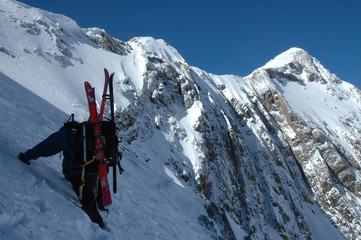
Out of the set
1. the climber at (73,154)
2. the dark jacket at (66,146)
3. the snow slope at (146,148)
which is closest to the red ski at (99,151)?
the climber at (73,154)

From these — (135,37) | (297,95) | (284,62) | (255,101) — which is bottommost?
(135,37)

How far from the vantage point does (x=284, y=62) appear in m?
89.1

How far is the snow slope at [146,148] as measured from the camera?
434cm

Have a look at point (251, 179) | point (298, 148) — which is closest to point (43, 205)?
point (251, 179)

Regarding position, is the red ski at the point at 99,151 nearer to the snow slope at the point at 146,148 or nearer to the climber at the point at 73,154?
the climber at the point at 73,154

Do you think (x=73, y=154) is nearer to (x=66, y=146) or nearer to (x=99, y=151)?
(x=66, y=146)

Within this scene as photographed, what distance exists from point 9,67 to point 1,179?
19355 millimetres

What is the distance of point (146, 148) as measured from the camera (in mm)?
28578

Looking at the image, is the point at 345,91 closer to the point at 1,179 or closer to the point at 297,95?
the point at 297,95

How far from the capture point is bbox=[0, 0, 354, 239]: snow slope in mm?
4344

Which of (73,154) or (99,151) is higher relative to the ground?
(99,151)

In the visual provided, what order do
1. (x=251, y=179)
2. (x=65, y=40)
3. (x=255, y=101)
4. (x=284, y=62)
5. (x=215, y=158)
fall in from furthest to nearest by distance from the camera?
(x=284, y=62) → (x=255, y=101) → (x=251, y=179) → (x=215, y=158) → (x=65, y=40)

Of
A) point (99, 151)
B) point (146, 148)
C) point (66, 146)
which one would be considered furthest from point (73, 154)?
point (146, 148)

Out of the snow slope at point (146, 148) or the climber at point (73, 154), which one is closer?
the snow slope at point (146, 148)
